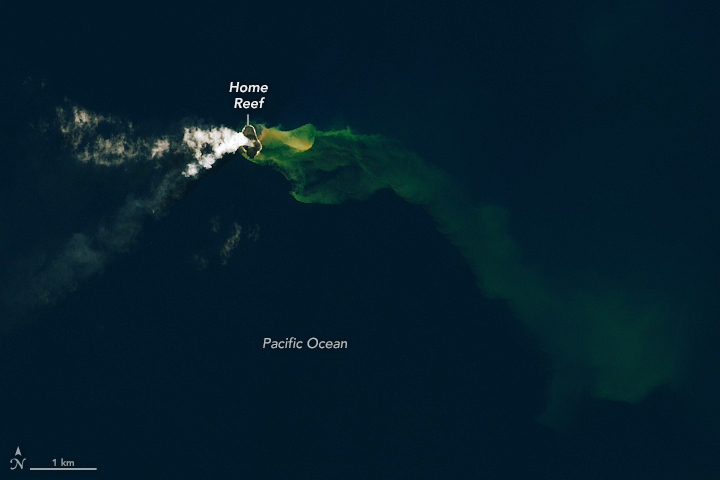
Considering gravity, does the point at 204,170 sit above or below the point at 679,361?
above

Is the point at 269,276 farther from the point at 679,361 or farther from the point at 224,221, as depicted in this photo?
the point at 679,361

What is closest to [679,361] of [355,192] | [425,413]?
[425,413]

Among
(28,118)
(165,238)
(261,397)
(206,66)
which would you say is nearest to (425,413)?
(261,397)

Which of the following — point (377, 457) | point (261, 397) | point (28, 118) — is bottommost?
point (377, 457)

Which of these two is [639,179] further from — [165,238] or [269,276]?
[165,238]

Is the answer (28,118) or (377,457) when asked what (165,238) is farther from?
(377,457)

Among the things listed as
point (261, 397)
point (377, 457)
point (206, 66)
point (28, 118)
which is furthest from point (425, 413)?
point (28, 118)

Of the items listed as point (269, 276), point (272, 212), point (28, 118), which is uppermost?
point (28, 118)

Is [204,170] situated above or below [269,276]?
above
